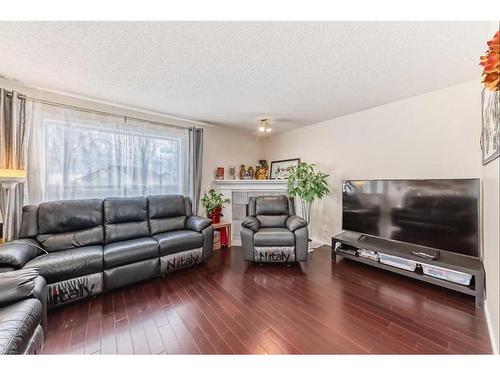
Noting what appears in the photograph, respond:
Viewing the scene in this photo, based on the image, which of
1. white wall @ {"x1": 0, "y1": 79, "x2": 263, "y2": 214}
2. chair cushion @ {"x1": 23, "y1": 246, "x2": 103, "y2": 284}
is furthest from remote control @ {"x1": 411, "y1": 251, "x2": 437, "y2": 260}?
chair cushion @ {"x1": 23, "y1": 246, "x2": 103, "y2": 284}

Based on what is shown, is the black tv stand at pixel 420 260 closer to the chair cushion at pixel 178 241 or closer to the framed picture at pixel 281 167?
the framed picture at pixel 281 167

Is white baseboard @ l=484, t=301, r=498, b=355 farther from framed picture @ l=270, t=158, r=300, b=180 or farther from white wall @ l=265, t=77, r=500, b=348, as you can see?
framed picture @ l=270, t=158, r=300, b=180

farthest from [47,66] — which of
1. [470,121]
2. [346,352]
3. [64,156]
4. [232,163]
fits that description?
[470,121]

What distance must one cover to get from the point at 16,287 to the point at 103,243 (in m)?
1.25

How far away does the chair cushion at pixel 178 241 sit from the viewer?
2.55 m

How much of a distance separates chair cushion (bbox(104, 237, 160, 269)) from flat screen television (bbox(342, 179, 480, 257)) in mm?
2690

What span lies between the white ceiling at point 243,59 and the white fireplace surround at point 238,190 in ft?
4.97

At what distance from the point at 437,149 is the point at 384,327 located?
7.24 feet

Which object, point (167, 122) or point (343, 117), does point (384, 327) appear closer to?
point (343, 117)

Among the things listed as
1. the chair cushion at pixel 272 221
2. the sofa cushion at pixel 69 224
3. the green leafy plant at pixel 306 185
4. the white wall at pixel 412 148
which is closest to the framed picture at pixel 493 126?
the white wall at pixel 412 148

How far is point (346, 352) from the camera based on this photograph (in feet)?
A: 4.63

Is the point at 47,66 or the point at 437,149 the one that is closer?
the point at 47,66

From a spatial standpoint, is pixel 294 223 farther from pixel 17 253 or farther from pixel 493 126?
pixel 17 253

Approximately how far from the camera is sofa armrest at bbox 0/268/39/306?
1.27 m
